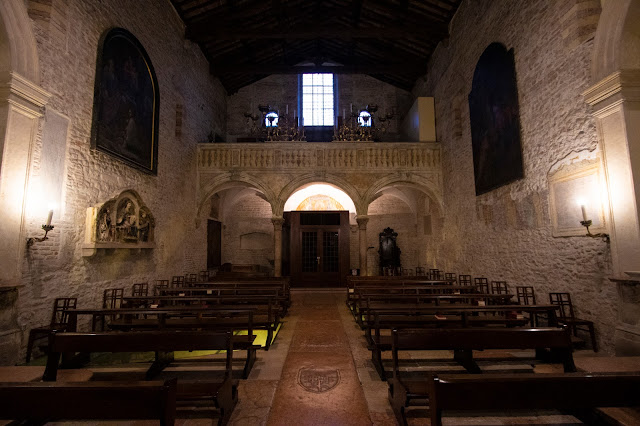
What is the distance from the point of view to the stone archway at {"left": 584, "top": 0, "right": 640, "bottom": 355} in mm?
4266

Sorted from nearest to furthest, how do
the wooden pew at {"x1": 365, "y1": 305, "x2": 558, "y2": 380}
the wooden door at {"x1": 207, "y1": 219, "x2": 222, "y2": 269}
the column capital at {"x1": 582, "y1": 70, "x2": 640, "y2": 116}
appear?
1. the wooden pew at {"x1": 365, "y1": 305, "x2": 558, "y2": 380}
2. the column capital at {"x1": 582, "y1": 70, "x2": 640, "y2": 116}
3. the wooden door at {"x1": 207, "y1": 219, "x2": 222, "y2": 269}

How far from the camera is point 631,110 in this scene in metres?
A: 4.39

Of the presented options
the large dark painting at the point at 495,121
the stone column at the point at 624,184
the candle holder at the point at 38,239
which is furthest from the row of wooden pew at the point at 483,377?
the candle holder at the point at 38,239

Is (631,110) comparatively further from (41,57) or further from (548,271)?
(41,57)

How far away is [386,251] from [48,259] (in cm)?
1187

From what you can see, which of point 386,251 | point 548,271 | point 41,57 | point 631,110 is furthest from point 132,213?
point 386,251

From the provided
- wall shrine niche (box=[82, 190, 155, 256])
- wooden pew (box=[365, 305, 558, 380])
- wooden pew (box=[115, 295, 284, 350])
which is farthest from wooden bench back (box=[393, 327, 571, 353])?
wall shrine niche (box=[82, 190, 155, 256])

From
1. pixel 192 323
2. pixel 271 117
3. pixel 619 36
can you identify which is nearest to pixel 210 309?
pixel 192 323

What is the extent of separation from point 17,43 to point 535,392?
7.00 m

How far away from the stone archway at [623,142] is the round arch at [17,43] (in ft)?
26.4

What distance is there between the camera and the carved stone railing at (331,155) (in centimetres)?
1173

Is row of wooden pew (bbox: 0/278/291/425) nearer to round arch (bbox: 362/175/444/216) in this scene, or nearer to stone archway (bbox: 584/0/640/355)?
stone archway (bbox: 584/0/640/355)

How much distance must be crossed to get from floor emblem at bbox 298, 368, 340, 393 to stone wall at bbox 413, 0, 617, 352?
3914 millimetres

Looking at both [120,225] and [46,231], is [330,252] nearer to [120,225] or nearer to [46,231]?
[120,225]
